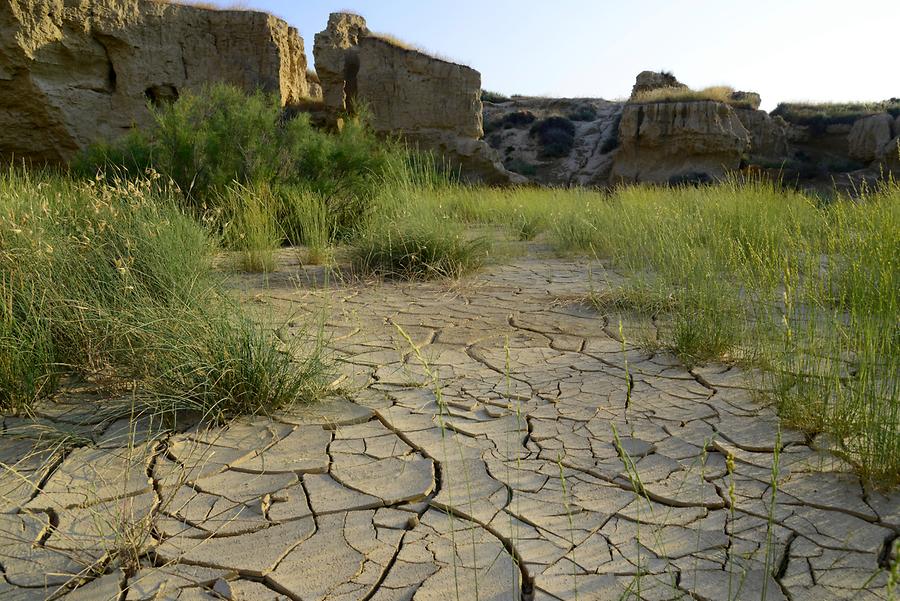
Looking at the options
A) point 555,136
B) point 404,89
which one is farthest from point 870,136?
point 404,89

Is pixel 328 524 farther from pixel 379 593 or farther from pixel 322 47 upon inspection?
pixel 322 47

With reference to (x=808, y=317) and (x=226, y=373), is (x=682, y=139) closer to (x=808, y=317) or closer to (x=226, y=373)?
(x=808, y=317)

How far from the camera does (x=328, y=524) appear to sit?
85.7 inches

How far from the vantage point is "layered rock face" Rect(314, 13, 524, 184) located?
45.2ft

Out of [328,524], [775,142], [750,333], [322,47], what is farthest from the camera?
[775,142]

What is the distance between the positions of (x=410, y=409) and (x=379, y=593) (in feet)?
4.00

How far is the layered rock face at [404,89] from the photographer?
1377 cm

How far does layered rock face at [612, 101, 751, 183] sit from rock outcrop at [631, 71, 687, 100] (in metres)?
5.62

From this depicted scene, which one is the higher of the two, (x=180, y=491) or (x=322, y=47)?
(x=322, y=47)

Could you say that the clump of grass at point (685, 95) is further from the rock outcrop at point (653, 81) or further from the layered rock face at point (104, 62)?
the layered rock face at point (104, 62)

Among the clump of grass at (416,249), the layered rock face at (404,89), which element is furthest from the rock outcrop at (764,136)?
→ the clump of grass at (416,249)

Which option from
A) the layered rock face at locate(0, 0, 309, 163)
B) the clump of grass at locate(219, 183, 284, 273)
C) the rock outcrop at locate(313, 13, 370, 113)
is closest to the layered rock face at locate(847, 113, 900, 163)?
the rock outcrop at locate(313, 13, 370, 113)

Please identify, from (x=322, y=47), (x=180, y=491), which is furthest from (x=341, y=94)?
(x=180, y=491)

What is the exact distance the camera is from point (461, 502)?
228cm
